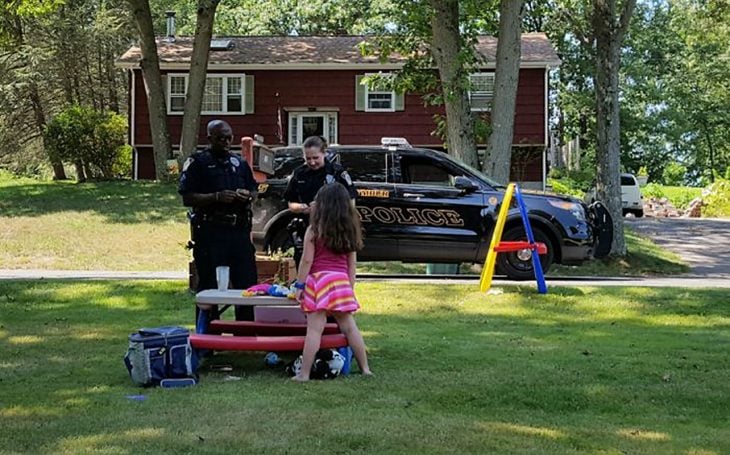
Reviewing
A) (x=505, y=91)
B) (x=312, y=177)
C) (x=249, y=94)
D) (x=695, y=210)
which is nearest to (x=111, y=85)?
(x=249, y=94)

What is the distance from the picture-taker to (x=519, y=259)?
41.1 ft

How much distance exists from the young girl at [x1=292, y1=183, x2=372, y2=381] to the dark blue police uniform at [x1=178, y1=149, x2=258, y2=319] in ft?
3.68

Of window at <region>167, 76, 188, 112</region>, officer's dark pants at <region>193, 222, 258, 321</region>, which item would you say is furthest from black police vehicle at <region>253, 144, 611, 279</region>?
window at <region>167, 76, 188, 112</region>

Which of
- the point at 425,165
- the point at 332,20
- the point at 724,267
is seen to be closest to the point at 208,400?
the point at 425,165

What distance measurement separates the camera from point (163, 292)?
1069cm

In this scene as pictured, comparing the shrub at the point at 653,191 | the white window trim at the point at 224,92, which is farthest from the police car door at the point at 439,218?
the shrub at the point at 653,191

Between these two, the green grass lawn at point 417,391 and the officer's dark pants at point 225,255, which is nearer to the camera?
the green grass lawn at point 417,391

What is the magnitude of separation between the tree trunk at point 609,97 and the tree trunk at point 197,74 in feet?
42.5

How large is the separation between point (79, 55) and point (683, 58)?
33.8 metres

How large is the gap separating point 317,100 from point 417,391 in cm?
2536

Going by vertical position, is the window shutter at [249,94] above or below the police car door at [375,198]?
above

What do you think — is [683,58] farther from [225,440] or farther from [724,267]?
[225,440]

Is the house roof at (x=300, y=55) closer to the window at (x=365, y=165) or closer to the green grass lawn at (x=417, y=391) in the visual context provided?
the window at (x=365, y=165)

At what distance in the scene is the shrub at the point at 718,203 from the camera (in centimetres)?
3341
